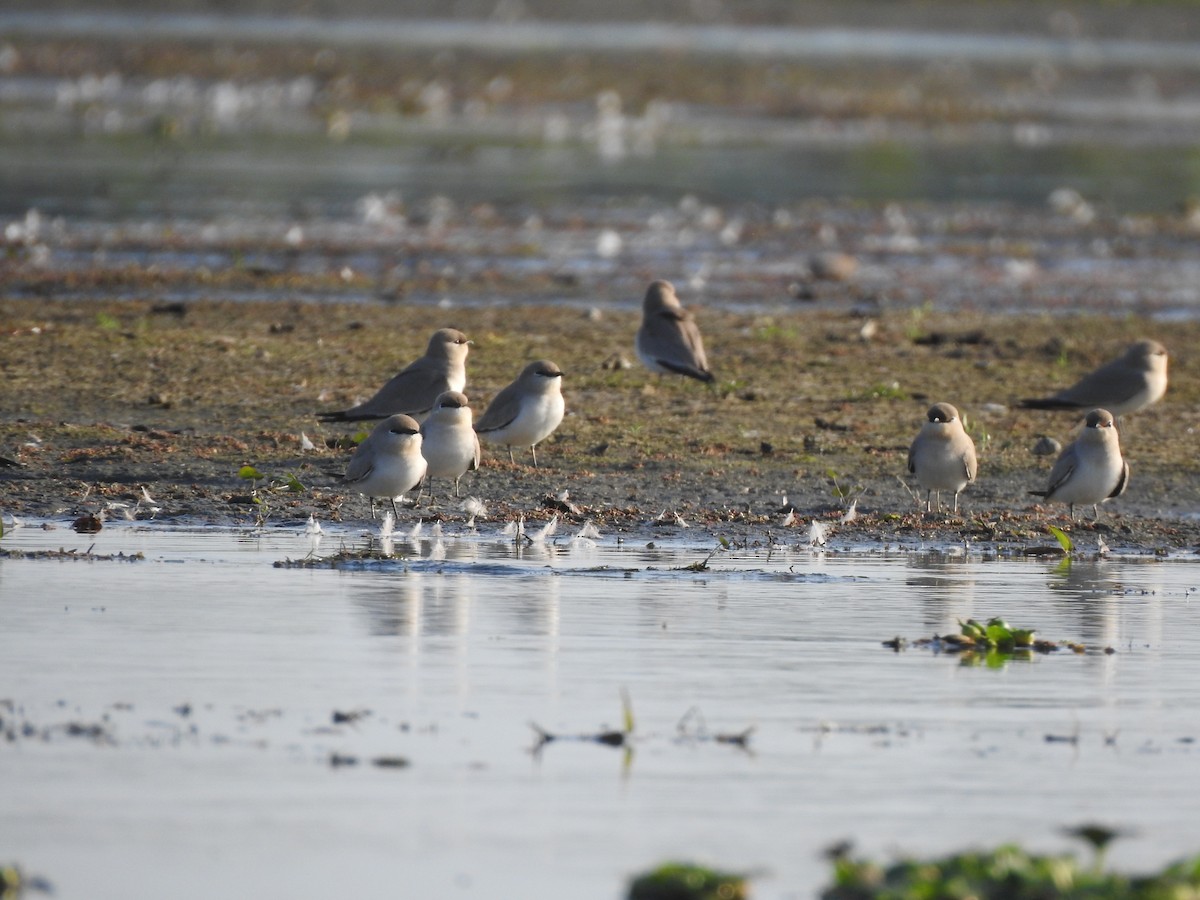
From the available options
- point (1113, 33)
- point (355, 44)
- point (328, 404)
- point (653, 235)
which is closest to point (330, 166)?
point (653, 235)

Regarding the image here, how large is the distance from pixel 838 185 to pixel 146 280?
16.9 m

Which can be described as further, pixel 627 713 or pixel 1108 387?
pixel 1108 387

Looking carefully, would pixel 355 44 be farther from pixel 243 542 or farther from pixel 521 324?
pixel 243 542

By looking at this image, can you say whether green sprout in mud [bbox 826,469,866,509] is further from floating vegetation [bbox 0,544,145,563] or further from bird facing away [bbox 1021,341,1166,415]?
floating vegetation [bbox 0,544,145,563]

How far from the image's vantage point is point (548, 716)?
6.94m

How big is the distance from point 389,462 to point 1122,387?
495 centimetres

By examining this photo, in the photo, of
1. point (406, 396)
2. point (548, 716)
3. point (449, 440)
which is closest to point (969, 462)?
point (449, 440)

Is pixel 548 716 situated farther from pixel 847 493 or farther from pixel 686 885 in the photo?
Answer: pixel 847 493

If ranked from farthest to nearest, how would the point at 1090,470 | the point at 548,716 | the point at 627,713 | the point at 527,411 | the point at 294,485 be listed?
the point at 527,411 → the point at 294,485 → the point at 1090,470 → the point at 548,716 → the point at 627,713

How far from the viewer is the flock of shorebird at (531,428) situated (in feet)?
35.2

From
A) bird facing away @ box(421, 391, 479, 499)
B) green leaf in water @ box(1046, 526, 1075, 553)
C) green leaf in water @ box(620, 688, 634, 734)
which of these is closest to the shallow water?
green leaf in water @ box(620, 688, 634, 734)

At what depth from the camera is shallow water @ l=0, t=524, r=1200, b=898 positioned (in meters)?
5.64

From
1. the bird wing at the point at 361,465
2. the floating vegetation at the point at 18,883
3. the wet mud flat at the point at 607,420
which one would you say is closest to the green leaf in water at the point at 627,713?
the floating vegetation at the point at 18,883

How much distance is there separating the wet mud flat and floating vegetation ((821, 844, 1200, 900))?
5372 millimetres
